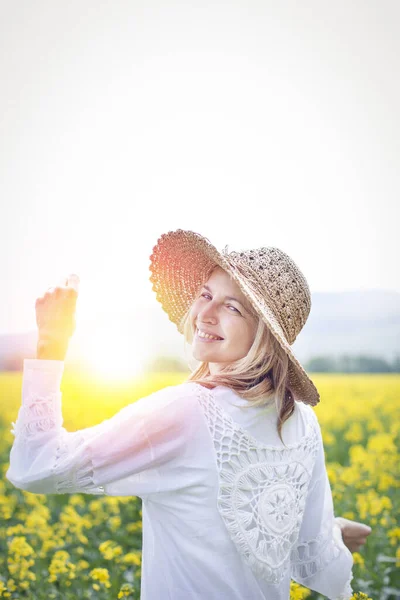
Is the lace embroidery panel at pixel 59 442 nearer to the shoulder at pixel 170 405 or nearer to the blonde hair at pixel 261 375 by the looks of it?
the shoulder at pixel 170 405

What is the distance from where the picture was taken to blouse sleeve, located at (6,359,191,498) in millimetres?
1370

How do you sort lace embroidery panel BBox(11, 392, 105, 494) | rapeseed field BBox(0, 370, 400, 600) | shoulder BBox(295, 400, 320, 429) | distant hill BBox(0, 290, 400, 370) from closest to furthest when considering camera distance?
lace embroidery panel BBox(11, 392, 105, 494)
shoulder BBox(295, 400, 320, 429)
rapeseed field BBox(0, 370, 400, 600)
distant hill BBox(0, 290, 400, 370)

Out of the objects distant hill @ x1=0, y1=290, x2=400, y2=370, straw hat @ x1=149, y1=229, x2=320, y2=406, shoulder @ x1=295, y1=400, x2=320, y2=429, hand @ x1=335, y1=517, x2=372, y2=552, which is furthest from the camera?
distant hill @ x1=0, y1=290, x2=400, y2=370

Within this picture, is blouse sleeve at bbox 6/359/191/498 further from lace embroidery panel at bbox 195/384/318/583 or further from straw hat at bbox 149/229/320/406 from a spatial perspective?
straw hat at bbox 149/229/320/406

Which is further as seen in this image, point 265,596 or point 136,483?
point 265,596

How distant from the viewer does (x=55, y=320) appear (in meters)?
1.46

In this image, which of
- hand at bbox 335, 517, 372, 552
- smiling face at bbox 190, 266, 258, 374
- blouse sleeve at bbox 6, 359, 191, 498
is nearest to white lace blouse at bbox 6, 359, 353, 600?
blouse sleeve at bbox 6, 359, 191, 498

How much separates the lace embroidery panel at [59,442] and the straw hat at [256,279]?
54 centimetres

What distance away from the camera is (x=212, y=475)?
4.74 ft

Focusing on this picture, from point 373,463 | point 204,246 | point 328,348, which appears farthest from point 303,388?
point 328,348

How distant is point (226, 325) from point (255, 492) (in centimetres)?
43

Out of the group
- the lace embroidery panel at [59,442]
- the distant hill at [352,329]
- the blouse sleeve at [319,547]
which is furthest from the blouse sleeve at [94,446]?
the distant hill at [352,329]

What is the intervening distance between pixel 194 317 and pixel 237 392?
33 cm

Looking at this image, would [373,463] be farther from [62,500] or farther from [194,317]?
[194,317]
